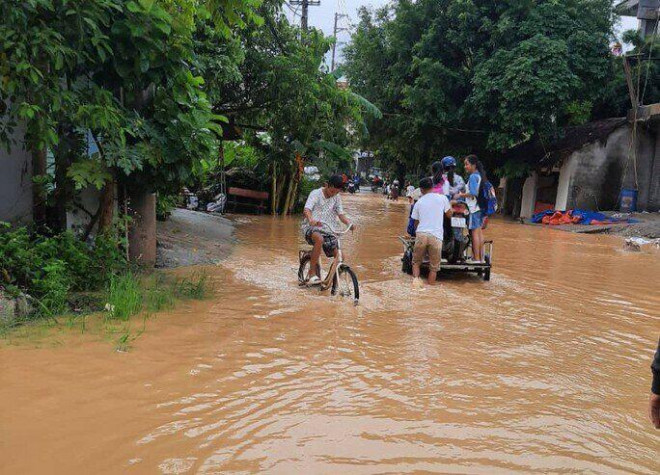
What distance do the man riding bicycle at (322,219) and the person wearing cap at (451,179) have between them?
2003mm

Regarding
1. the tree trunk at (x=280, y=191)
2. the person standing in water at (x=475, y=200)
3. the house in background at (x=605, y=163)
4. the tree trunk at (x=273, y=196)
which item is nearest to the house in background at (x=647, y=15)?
the house in background at (x=605, y=163)

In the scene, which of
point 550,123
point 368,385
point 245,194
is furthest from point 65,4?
point 550,123

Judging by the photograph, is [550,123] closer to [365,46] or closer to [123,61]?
[365,46]

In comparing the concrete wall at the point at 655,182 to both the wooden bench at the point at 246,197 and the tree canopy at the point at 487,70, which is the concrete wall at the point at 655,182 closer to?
the tree canopy at the point at 487,70

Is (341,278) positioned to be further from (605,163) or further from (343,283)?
(605,163)

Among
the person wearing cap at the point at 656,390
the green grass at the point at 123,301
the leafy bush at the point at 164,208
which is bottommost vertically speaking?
the green grass at the point at 123,301

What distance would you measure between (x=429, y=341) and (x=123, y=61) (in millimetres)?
4408

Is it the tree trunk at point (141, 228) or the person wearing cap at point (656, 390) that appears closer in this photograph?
the person wearing cap at point (656, 390)

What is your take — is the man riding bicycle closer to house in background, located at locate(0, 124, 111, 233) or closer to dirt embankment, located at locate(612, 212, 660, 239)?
house in background, located at locate(0, 124, 111, 233)

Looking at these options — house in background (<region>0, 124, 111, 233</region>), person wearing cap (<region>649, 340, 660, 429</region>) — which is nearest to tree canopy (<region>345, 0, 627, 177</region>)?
house in background (<region>0, 124, 111, 233</region>)

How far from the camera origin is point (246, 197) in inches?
811

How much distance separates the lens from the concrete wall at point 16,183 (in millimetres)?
7160

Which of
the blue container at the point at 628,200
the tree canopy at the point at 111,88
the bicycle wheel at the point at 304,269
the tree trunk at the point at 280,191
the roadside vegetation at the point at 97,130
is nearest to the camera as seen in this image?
the tree canopy at the point at 111,88

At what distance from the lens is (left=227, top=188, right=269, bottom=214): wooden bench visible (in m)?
20.2
